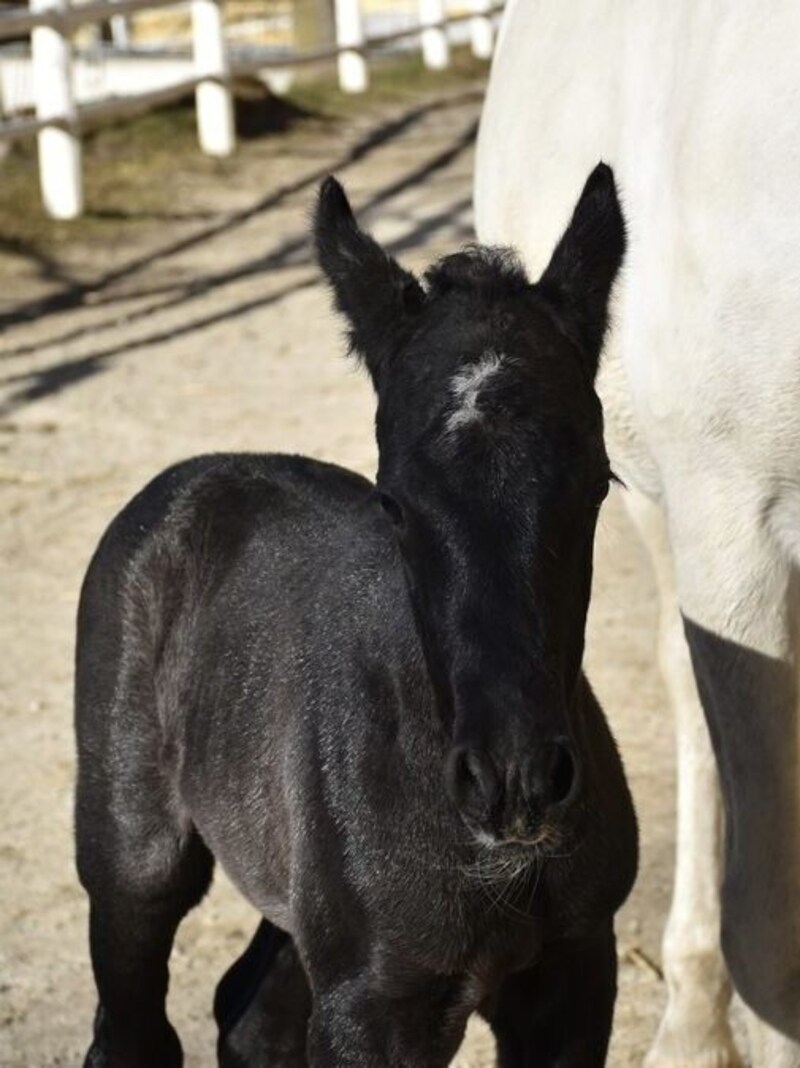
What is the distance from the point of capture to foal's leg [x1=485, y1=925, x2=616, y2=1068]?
3.22 metres

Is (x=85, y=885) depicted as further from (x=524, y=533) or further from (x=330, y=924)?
(x=524, y=533)

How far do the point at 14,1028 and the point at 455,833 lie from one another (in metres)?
1.64

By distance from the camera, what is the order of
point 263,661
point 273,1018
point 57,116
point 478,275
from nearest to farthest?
1. point 478,275
2. point 263,661
3. point 273,1018
4. point 57,116

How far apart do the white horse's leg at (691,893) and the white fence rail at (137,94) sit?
737 centimetres

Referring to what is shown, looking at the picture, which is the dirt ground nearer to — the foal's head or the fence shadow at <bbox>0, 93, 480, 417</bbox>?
the fence shadow at <bbox>0, 93, 480, 417</bbox>

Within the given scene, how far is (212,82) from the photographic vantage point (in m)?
13.6

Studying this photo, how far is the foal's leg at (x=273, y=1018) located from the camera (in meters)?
3.94

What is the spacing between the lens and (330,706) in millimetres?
3264

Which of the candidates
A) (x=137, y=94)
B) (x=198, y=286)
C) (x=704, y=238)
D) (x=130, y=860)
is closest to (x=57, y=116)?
(x=198, y=286)

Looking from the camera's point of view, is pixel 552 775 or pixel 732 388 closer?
pixel 552 775

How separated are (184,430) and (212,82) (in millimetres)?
5708

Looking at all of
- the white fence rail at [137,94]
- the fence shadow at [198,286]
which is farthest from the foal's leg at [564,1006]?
the white fence rail at [137,94]

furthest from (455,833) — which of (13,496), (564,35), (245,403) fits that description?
(245,403)

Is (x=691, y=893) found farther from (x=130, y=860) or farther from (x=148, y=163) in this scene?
(x=148, y=163)
